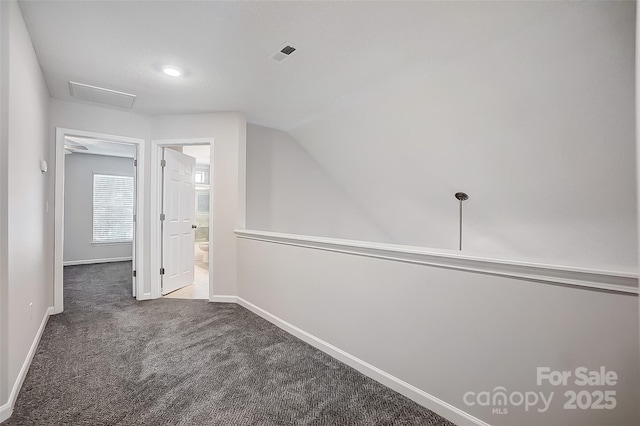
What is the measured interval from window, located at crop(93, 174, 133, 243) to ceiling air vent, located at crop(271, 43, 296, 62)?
18.8 ft

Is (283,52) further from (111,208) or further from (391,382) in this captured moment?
(111,208)

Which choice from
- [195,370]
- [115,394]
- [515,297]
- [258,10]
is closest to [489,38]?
[258,10]

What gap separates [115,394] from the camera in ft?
6.22

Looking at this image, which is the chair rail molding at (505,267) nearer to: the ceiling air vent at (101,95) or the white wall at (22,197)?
the white wall at (22,197)

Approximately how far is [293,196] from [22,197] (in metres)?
3.11

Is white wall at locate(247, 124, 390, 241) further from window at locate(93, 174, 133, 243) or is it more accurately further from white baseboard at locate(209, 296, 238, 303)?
window at locate(93, 174, 133, 243)

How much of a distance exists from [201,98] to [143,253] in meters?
2.06

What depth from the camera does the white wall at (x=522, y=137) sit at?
6.21 ft

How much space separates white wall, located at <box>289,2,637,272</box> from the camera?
189 centimetres

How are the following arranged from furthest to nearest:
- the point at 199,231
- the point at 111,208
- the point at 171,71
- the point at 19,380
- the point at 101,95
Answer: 1. the point at 199,231
2. the point at 111,208
3. the point at 101,95
4. the point at 171,71
5. the point at 19,380

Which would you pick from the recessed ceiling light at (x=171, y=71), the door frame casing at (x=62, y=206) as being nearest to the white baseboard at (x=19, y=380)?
the door frame casing at (x=62, y=206)

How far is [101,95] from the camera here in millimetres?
3164

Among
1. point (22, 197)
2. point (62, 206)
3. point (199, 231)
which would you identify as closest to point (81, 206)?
point (199, 231)

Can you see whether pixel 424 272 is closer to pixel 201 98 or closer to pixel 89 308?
pixel 201 98
